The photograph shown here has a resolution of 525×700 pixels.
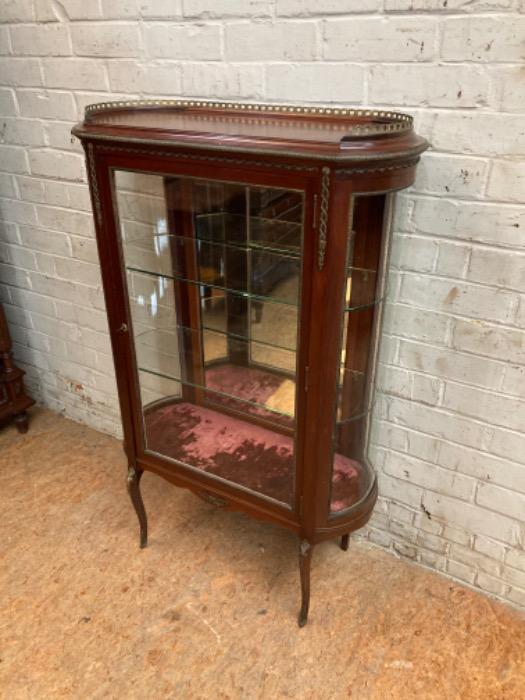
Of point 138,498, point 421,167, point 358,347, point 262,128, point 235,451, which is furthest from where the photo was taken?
point 138,498

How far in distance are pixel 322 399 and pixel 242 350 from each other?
376 millimetres

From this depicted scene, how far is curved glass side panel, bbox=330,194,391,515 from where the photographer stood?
118 centimetres

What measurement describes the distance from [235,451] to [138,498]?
38 centimetres

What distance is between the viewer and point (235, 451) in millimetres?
1501

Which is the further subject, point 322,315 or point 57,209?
point 57,209

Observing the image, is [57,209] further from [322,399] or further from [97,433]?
[322,399]

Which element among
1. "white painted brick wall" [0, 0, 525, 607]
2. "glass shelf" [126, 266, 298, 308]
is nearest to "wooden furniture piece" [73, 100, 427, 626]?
"glass shelf" [126, 266, 298, 308]

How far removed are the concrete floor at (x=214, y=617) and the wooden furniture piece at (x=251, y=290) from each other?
0.44 ft

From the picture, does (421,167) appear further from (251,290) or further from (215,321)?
(215,321)

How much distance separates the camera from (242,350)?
4.90ft

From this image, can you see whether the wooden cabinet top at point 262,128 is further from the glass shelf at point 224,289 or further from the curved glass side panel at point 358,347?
the glass shelf at point 224,289

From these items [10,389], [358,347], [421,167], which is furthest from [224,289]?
[10,389]

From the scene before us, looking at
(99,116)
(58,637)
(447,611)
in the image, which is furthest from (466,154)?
(58,637)

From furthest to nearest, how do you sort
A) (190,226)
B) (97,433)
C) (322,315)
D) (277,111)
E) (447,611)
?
(97,433)
(447,611)
(190,226)
(277,111)
(322,315)
